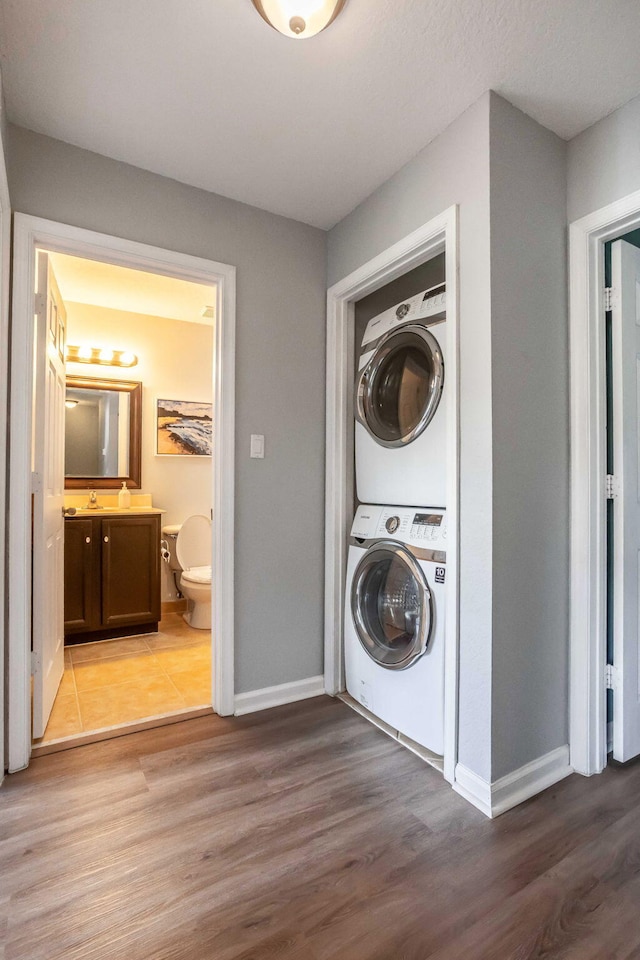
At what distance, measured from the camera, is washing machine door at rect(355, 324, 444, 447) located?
1904mm

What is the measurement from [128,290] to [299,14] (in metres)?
2.45

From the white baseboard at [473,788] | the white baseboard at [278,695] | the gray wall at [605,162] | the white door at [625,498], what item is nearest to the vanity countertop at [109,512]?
the white baseboard at [278,695]

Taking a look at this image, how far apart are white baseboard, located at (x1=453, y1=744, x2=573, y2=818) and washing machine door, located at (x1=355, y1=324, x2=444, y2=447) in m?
→ 1.24

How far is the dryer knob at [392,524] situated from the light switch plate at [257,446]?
2.21ft

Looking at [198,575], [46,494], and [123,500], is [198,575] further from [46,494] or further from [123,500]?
[46,494]

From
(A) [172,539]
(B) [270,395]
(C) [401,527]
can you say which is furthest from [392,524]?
(A) [172,539]

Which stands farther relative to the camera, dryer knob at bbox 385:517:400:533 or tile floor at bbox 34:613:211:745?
tile floor at bbox 34:613:211:745

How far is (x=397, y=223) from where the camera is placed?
2025 mm

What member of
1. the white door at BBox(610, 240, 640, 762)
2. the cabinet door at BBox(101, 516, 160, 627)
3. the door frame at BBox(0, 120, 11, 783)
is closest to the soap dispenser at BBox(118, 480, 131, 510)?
the cabinet door at BBox(101, 516, 160, 627)

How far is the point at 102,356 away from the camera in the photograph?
3693 millimetres

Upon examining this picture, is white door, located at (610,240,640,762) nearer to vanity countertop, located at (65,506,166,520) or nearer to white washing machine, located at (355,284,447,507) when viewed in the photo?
white washing machine, located at (355,284,447,507)

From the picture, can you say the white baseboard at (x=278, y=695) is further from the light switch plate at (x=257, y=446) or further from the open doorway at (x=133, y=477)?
the light switch plate at (x=257, y=446)

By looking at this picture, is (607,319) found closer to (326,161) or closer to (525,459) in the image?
(525,459)

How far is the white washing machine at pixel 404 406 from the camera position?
6.20 ft
